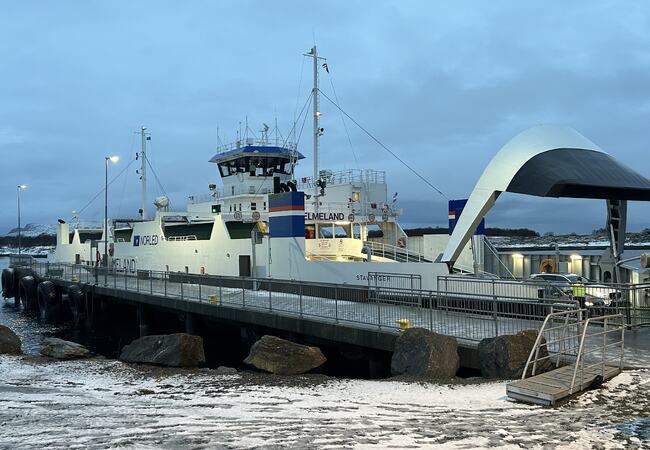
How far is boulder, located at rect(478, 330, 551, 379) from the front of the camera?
31.1 feet

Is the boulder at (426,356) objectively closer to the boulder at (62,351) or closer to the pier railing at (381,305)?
the pier railing at (381,305)

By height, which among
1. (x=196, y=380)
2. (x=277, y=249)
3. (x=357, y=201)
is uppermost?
(x=357, y=201)

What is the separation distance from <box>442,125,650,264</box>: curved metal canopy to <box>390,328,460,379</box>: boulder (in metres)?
5.68

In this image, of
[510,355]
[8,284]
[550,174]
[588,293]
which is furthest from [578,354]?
[8,284]

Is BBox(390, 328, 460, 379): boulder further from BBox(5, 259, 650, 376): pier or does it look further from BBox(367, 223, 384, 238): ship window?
BBox(367, 223, 384, 238): ship window

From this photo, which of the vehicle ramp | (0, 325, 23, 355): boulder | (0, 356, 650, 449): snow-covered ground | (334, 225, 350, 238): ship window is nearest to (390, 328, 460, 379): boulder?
(0, 356, 650, 449): snow-covered ground

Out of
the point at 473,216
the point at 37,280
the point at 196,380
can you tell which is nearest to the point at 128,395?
the point at 196,380

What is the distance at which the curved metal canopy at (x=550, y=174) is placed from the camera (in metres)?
14.1

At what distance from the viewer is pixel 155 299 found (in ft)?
77.4

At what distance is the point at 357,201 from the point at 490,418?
20.6 metres

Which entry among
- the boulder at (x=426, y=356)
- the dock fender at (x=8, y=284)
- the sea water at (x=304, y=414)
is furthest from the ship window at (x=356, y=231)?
the dock fender at (x=8, y=284)

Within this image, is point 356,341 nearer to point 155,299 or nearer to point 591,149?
point 591,149

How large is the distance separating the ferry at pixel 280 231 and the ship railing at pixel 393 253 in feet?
0.15

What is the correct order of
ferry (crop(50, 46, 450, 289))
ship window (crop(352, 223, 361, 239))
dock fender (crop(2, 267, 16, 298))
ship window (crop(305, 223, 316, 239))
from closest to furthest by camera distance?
ferry (crop(50, 46, 450, 289)), ship window (crop(305, 223, 316, 239)), ship window (crop(352, 223, 361, 239)), dock fender (crop(2, 267, 16, 298))
